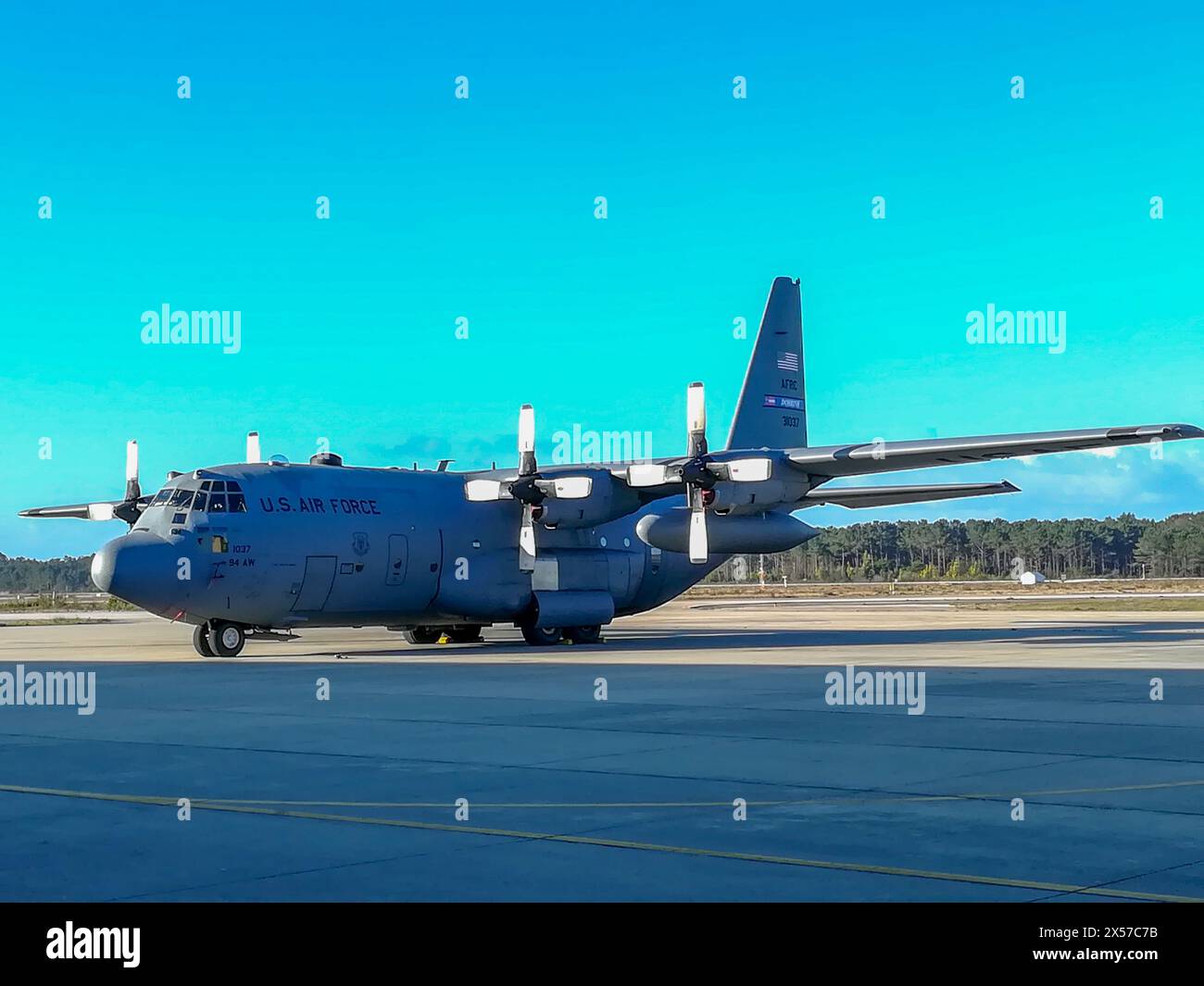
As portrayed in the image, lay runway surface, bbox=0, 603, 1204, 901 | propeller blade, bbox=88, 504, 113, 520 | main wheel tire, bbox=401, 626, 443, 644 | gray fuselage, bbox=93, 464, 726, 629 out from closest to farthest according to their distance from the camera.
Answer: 1. runway surface, bbox=0, 603, 1204, 901
2. gray fuselage, bbox=93, 464, 726, 629
3. main wheel tire, bbox=401, 626, 443, 644
4. propeller blade, bbox=88, 504, 113, 520

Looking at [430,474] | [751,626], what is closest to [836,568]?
[751,626]

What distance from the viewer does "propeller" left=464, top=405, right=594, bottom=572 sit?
104 ft

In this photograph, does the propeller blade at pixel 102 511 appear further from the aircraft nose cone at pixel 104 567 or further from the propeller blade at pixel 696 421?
the propeller blade at pixel 696 421

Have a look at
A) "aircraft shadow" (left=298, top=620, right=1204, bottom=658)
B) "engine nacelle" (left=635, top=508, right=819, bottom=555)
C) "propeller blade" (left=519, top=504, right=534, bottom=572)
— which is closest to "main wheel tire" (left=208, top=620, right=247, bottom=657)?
"aircraft shadow" (left=298, top=620, right=1204, bottom=658)

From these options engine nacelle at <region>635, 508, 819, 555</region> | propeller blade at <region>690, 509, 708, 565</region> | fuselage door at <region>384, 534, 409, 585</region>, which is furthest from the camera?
engine nacelle at <region>635, 508, 819, 555</region>

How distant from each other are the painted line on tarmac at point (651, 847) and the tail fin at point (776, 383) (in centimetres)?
2805

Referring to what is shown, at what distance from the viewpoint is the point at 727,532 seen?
108ft

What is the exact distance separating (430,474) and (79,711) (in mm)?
16078

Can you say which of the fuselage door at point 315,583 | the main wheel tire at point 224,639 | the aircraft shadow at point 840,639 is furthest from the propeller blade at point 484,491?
the main wheel tire at point 224,639

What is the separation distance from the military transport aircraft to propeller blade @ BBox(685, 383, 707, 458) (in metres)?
0.04

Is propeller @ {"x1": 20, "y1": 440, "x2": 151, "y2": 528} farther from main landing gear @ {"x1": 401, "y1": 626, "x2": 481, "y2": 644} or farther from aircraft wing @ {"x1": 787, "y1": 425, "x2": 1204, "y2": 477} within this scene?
aircraft wing @ {"x1": 787, "y1": 425, "x2": 1204, "y2": 477}

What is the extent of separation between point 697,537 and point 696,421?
9.15 ft

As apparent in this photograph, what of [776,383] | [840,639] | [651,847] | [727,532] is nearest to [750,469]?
[727,532]

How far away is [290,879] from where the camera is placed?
7.53 metres
